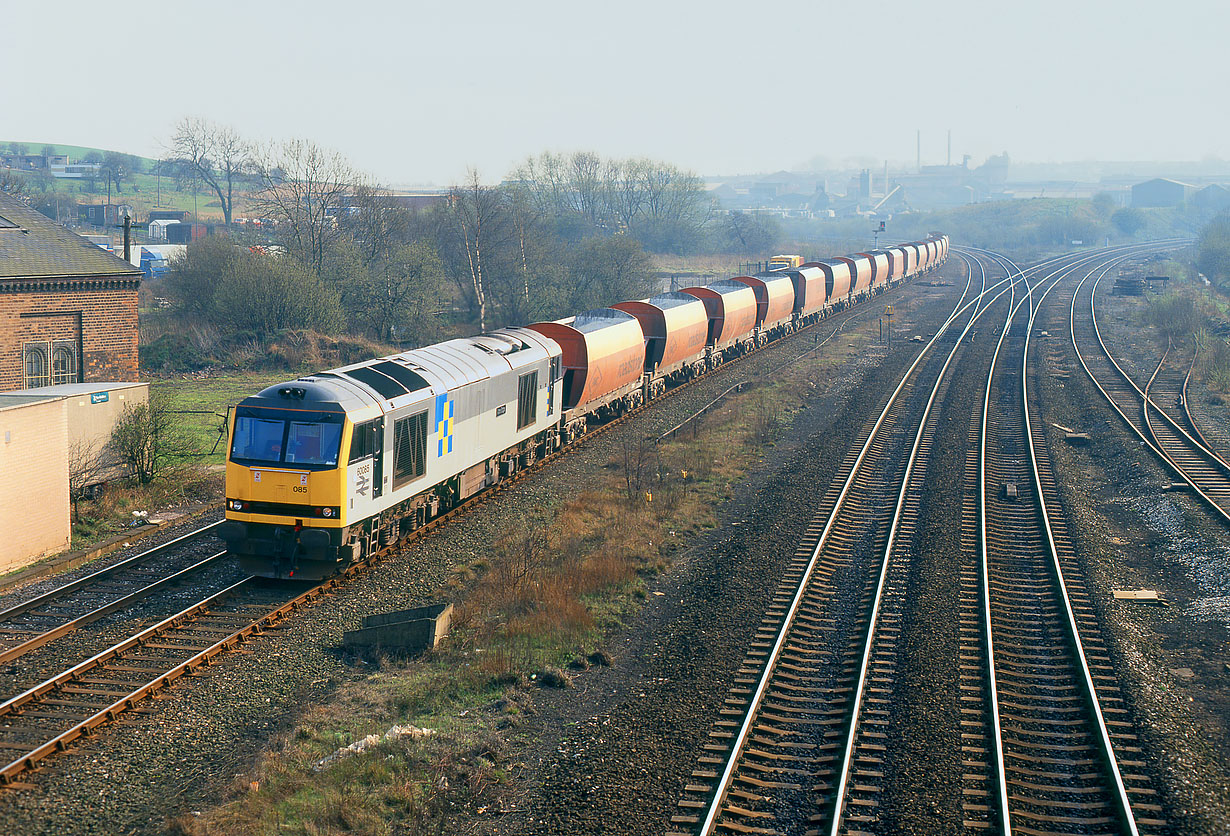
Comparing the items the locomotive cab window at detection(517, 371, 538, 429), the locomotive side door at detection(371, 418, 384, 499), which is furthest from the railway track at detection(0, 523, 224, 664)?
the locomotive cab window at detection(517, 371, 538, 429)

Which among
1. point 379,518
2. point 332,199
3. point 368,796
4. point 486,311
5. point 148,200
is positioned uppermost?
point 148,200

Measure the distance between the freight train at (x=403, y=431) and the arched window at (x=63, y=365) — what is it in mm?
16001

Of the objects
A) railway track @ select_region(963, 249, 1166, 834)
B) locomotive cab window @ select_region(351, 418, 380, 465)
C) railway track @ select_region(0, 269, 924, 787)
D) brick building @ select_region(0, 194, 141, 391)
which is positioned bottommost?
railway track @ select_region(963, 249, 1166, 834)

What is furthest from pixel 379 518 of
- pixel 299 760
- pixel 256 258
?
pixel 256 258

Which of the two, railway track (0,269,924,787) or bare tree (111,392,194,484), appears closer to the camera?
railway track (0,269,924,787)

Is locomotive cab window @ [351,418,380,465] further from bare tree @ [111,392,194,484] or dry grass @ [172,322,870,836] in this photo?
bare tree @ [111,392,194,484]

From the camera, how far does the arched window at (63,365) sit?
106 feet

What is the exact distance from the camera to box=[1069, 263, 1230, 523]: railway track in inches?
933

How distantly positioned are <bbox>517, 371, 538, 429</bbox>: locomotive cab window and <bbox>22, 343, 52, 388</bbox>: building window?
17679mm

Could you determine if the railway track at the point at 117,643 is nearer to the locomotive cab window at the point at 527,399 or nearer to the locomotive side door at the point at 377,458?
the locomotive side door at the point at 377,458

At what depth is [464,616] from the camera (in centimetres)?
1564

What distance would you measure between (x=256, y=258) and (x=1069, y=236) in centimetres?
12627

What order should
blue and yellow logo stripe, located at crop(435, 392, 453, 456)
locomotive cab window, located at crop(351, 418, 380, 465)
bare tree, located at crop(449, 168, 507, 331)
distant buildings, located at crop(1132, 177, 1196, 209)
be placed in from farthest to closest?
distant buildings, located at crop(1132, 177, 1196, 209) < bare tree, located at crop(449, 168, 507, 331) < blue and yellow logo stripe, located at crop(435, 392, 453, 456) < locomotive cab window, located at crop(351, 418, 380, 465)

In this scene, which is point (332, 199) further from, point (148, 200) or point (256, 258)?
point (148, 200)
